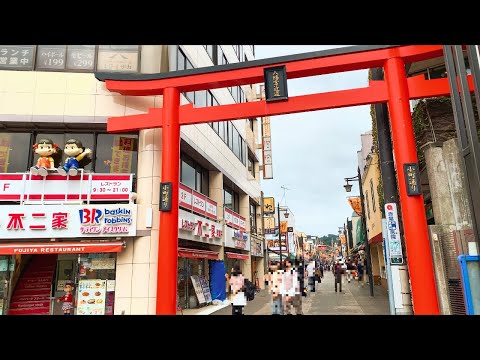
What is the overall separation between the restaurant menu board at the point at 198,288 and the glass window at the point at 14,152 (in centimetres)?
769

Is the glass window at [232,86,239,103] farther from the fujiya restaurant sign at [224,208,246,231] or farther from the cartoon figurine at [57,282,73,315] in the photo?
the cartoon figurine at [57,282,73,315]

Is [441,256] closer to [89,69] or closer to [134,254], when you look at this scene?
[134,254]

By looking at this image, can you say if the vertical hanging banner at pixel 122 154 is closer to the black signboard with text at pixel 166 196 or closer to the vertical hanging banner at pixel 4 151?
the black signboard with text at pixel 166 196

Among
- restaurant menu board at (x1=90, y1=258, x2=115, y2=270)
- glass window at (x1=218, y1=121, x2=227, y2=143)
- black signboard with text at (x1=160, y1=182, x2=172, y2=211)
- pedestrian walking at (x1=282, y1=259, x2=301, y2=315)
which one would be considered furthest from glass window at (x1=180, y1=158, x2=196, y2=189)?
pedestrian walking at (x1=282, y1=259, x2=301, y2=315)

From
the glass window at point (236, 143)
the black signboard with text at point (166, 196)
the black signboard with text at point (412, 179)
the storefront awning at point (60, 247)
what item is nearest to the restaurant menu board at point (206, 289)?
the storefront awning at point (60, 247)

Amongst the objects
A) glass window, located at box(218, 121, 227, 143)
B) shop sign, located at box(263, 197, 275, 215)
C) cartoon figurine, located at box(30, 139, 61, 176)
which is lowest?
cartoon figurine, located at box(30, 139, 61, 176)

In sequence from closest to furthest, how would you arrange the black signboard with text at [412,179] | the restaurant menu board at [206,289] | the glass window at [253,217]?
Result: the black signboard with text at [412,179] < the restaurant menu board at [206,289] < the glass window at [253,217]

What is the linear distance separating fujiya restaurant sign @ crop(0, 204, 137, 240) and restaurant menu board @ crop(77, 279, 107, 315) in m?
1.58

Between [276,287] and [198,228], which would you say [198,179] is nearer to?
[198,228]

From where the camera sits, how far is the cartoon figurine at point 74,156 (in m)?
11.9

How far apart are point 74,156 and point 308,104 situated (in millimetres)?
7853

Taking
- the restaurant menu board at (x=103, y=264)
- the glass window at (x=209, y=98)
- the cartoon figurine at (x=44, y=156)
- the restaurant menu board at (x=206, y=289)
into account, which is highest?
the glass window at (x=209, y=98)

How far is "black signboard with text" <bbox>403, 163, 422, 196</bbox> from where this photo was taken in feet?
31.3

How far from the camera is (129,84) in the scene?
12.4 m
